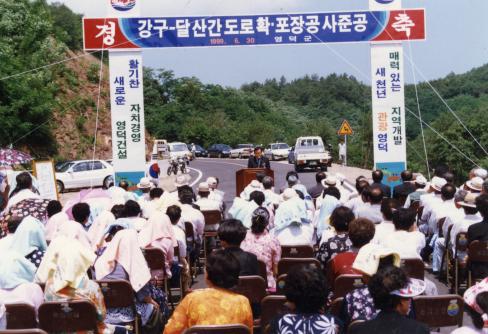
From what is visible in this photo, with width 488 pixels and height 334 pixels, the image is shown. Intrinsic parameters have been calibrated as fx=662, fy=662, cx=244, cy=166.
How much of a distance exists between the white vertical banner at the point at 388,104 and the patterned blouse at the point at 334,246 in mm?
9852

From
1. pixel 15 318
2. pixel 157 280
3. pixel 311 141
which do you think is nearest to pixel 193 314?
pixel 15 318

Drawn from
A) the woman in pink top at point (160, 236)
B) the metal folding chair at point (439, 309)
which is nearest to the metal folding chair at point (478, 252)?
the metal folding chair at point (439, 309)

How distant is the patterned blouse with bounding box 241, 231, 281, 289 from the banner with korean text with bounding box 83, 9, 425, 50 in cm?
965

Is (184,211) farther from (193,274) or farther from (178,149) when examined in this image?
(178,149)

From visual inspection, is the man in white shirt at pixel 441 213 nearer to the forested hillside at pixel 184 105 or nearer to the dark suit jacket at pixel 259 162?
the dark suit jacket at pixel 259 162

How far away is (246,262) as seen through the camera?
589 cm

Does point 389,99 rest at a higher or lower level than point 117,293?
higher

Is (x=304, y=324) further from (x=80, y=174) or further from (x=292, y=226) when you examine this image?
(x=80, y=174)

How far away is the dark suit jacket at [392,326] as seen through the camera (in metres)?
3.41

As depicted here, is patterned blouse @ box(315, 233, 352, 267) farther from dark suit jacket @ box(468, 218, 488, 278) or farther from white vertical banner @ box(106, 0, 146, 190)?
white vertical banner @ box(106, 0, 146, 190)

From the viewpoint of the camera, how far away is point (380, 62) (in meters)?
15.7

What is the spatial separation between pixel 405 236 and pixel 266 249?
4.80 feet

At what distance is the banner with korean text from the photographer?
51.2 feet

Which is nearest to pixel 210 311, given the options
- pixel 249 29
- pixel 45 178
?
pixel 45 178
